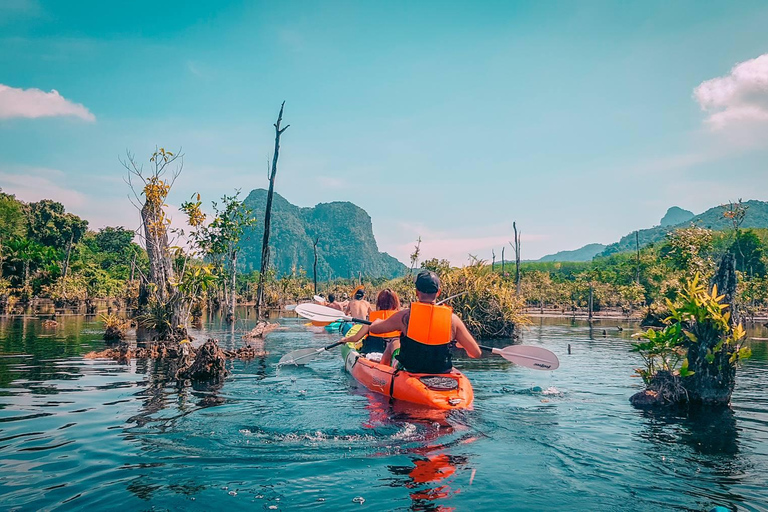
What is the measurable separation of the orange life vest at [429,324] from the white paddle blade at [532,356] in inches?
65.1

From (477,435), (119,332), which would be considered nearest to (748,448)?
(477,435)

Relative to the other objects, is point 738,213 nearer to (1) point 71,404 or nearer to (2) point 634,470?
(2) point 634,470

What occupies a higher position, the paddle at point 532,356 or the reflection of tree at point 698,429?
the paddle at point 532,356

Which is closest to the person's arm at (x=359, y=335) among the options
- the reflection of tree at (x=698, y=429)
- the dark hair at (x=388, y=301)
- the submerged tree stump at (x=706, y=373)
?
the dark hair at (x=388, y=301)

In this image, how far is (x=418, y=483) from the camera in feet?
14.8

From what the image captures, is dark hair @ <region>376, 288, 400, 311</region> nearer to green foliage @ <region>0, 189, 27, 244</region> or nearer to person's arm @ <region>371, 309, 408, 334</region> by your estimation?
person's arm @ <region>371, 309, 408, 334</region>

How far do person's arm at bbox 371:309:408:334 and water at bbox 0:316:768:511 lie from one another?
3.70 feet

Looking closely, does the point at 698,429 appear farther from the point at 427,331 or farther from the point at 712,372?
the point at 427,331

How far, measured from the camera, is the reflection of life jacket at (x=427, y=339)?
695cm

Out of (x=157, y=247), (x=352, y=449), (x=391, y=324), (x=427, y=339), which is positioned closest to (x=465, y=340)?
(x=427, y=339)

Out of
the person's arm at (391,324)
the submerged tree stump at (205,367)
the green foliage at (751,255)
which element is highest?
the green foliage at (751,255)

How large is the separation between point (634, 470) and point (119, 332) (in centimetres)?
1525

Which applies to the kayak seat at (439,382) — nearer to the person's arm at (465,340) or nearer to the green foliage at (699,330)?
the person's arm at (465,340)

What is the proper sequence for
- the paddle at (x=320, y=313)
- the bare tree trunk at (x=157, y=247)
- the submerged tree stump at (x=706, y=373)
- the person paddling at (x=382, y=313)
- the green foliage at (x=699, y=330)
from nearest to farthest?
the green foliage at (x=699, y=330), the submerged tree stump at (x=706, y=373), the paddle at (x=320, y=313), the person paddling at (x=382, y=313), the bare tree trunk at (x=157, y=247)
